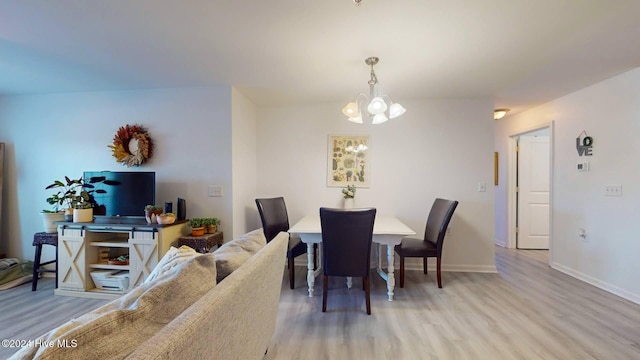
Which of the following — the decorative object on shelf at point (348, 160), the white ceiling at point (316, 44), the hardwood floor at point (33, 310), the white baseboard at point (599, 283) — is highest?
the white ceiling at point (316, 44)

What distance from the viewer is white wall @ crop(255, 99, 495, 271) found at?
335 cm

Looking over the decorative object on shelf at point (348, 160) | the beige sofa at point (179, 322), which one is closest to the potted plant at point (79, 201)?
the beige sofa at point (179, 322)

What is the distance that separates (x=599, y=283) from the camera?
2.82 m

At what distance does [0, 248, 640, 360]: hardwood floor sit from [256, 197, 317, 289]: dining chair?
35cm

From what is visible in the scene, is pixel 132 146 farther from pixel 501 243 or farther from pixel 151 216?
pixel 501 243

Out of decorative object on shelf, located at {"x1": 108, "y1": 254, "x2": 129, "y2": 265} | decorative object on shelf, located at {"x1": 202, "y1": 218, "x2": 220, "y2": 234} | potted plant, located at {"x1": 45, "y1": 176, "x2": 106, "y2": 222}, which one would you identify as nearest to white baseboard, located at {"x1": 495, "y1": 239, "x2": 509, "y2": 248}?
decorative object on shelf, located at {"x1": 202, "y1": 218, "x2": 220, "y2": 234}

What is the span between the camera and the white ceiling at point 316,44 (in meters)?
1.64

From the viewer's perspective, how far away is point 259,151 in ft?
12.1

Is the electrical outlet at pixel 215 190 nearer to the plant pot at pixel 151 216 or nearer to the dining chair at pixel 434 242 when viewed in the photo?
the plant pot at pixel 151 216

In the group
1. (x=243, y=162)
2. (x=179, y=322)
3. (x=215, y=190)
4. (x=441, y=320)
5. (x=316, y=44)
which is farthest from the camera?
(x=243, y=162)

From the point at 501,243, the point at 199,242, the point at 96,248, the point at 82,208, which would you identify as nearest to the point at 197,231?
the point at 199,242

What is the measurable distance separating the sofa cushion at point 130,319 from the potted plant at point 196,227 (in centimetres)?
187

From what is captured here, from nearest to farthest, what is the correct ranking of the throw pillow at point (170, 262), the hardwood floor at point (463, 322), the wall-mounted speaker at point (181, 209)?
1. the throw pillow at point (170, 262)
2. the hardwood floor at point (463, 322)
3. the wall-mounted speaker at point (181, 209)

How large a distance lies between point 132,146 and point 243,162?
1.25 meters
